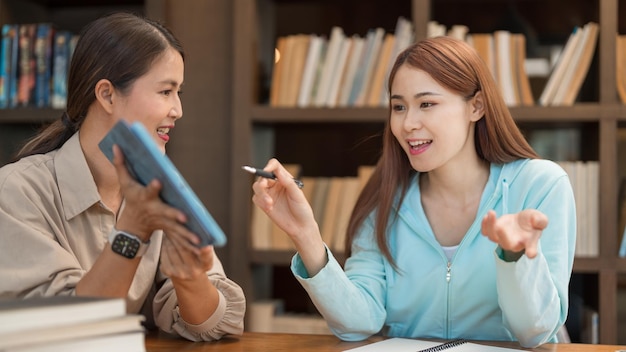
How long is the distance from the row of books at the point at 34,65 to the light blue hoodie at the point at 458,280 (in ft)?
5.12

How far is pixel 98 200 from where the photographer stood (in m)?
1.62

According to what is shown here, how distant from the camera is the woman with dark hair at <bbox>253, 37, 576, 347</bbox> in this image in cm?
162

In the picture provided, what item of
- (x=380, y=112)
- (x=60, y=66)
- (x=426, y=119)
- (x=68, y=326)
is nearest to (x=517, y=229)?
(x=426, y=119)

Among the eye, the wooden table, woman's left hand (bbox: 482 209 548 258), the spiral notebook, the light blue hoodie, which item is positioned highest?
the eye

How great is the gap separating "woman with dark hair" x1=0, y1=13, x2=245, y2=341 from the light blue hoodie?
22cm

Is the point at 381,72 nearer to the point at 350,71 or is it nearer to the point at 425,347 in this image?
the point at 350,71

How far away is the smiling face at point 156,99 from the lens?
1675mm

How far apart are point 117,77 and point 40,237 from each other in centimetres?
38

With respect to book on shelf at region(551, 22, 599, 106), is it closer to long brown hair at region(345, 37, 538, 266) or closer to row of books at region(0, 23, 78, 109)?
long brown hair at region(345, 37, 538, 266)

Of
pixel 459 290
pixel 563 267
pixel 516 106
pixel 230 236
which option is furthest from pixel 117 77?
pixel 516 106

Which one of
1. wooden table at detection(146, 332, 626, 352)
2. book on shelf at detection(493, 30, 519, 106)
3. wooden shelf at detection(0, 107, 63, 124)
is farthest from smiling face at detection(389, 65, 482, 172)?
wooden shelf at detection(0, 107, 63, 124)

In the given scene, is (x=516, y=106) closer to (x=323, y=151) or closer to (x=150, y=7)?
(x=323, y=151)

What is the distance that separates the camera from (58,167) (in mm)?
1625

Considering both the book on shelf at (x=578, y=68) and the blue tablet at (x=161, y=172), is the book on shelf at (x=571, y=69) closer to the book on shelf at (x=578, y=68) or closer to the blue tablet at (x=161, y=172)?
the book on shelf at (x=578, y=68)
